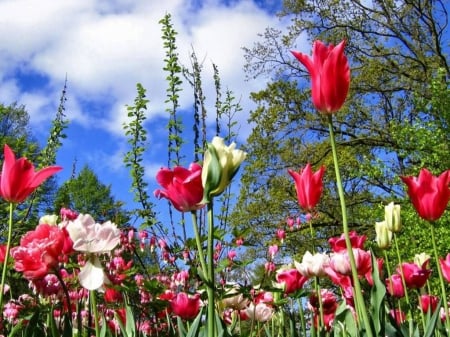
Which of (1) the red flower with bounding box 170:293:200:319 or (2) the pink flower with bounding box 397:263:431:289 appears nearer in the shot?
(1) the red flower with bounding box 170:293:200:319

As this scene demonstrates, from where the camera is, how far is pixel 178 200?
1.36m

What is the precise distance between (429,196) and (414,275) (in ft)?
1.97

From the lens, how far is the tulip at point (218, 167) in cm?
122

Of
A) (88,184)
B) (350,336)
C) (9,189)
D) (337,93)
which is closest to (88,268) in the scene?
(9,189)

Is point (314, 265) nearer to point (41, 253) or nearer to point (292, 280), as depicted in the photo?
point (292, 280)

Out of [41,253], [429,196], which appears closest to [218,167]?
[41,253]

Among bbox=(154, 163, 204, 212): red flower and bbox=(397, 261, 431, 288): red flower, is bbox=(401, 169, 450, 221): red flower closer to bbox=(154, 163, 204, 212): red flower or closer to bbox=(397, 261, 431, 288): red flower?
bbox=(397, 261, 431, 288): red flower

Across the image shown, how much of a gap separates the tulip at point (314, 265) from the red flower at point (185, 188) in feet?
3.59

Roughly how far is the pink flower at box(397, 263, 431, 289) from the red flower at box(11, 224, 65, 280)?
149cm

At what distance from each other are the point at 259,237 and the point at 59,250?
14.3 m

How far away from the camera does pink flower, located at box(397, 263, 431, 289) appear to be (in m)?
2.42

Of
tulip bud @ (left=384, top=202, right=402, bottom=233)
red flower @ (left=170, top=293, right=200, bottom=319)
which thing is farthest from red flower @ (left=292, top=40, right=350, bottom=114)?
red flower @ (left=170, top=293, right=200, bottom=319)

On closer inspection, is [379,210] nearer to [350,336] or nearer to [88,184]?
[350,336]

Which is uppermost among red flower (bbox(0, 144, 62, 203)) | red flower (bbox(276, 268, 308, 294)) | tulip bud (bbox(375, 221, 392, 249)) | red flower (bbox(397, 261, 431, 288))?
red flower (bbox(0, 144, 62, 203))
